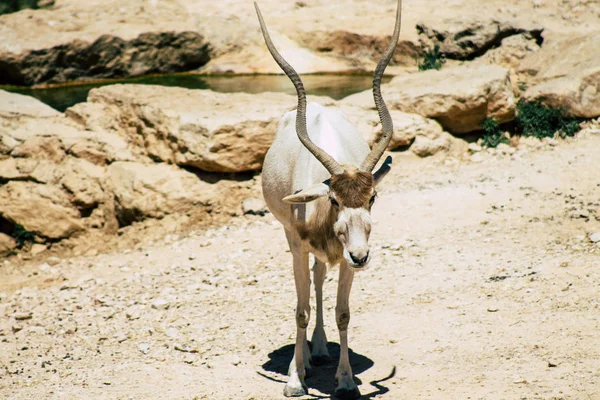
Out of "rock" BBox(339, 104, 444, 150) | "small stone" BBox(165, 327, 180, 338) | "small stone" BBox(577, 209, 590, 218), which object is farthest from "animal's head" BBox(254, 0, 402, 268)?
"rock" BBox(339, 104, 444, 150)

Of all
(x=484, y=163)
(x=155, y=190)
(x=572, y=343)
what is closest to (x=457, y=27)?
(x=484, y=163)

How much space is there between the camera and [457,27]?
13.5m

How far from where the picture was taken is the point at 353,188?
485 centimetres

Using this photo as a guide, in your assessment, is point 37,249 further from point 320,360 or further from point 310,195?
point 310,195

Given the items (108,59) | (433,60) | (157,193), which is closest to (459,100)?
(433,60)

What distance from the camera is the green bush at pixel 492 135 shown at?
1084 centimetres

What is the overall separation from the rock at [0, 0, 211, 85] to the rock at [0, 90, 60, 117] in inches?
A: 116

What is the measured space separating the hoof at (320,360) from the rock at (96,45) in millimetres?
9922

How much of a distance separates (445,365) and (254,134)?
476 cm

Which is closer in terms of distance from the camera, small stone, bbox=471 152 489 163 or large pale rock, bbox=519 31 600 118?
small stone, bbox=471 152 489 163

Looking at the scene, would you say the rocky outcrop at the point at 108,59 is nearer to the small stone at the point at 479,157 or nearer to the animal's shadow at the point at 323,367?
the small stone at the point at 479,157

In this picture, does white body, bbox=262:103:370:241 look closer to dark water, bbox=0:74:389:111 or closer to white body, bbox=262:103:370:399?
white body, bbox=262:103:370:399

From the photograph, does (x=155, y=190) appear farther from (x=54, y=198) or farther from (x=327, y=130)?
(x=327, y=130)

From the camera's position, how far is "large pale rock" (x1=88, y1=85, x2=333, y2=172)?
9594 millimetres
